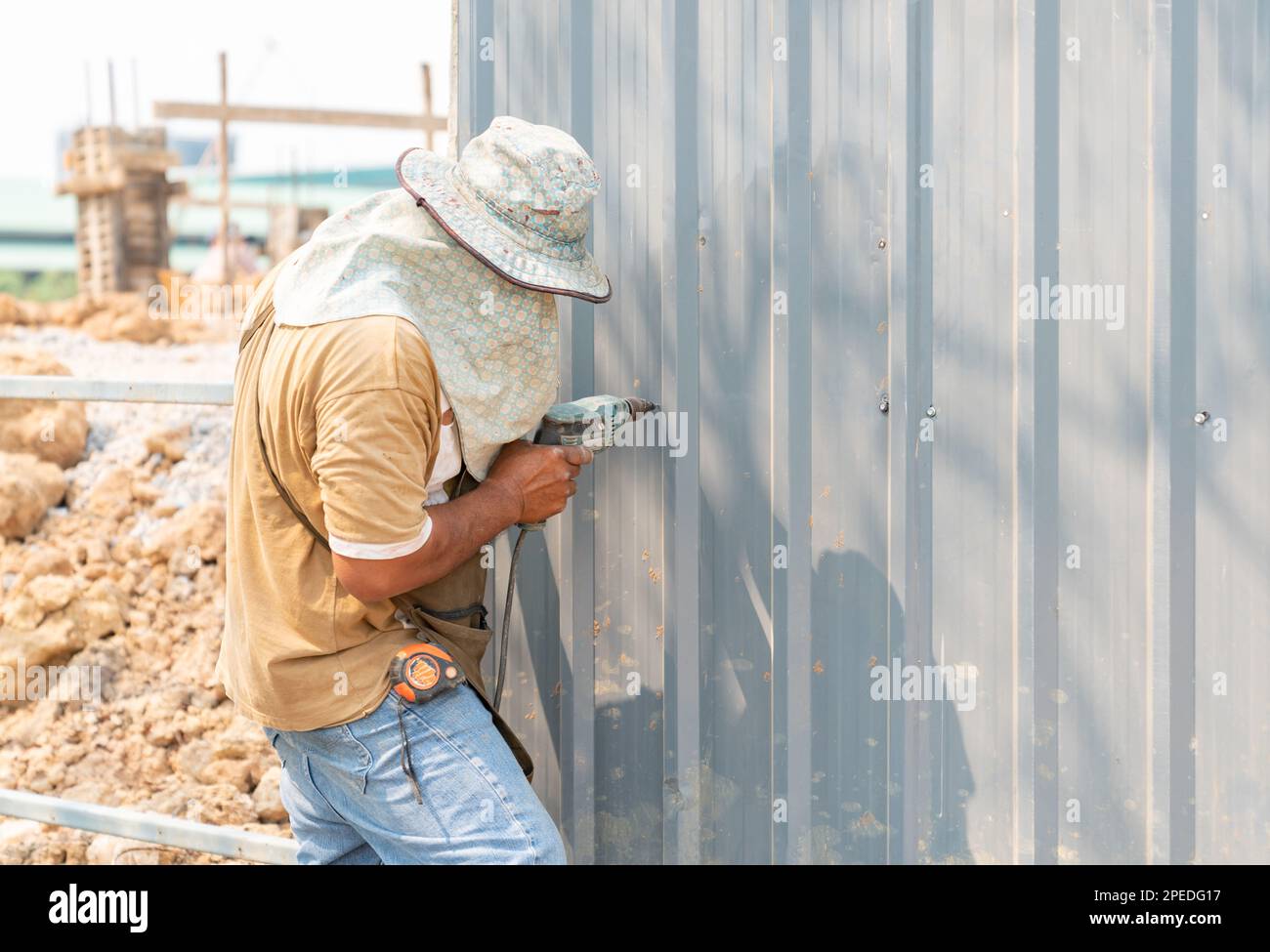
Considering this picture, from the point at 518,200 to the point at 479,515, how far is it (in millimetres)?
664

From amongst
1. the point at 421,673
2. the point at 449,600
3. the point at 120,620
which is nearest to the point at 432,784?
the point at 421,673

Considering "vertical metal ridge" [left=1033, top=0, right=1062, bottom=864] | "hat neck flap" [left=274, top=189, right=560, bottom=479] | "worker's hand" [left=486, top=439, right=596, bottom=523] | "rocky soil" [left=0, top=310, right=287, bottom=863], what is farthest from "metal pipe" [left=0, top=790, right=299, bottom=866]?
"vertical metal ridge" [left=1033, top=0, right=1062, bottom=864]

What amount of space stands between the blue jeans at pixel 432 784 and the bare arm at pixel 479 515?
27 centimetres

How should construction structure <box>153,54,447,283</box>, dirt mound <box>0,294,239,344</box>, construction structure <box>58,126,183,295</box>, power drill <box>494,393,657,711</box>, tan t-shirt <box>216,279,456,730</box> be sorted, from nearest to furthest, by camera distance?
tan t-shirt <box>216,279,456,730</box>, power drill <box>494,393,657,711</box>, dirt mound <box>0,294,239,344</box>, construction structure <box>153,54,447,283</box>, construction structure <box>58,126,183,295</box>

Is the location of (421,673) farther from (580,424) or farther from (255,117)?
(255,117)

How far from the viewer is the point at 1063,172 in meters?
2.69

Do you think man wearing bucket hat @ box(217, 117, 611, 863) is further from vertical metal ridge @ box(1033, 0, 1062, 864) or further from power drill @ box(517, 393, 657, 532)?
vertical metal ridge @ box(1033, 0, 1062, 864)

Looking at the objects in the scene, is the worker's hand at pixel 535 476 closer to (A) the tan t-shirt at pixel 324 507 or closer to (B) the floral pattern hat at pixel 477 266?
(B) the floral pattern hat at pixel 477 266

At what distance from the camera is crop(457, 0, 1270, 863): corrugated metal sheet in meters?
2.67

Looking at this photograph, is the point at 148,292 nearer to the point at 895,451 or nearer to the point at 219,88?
the point at 219,88

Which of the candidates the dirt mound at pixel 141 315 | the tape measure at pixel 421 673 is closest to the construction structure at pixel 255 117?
the dirt mound at pixel 141 315

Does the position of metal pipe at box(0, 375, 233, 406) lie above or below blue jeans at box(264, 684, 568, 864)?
above

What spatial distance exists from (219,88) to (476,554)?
455 inches

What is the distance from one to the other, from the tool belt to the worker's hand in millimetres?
96
